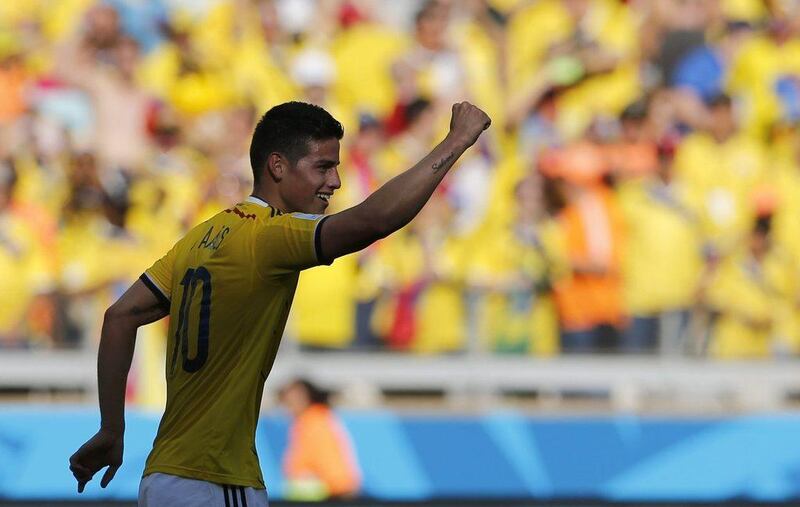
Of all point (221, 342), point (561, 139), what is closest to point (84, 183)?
point (561, 139)

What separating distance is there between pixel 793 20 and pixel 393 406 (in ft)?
14.5

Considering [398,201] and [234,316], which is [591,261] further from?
[398,201]

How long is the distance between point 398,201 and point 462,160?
22.2 ft

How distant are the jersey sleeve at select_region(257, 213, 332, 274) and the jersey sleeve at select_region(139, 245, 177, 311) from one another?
14.3 inches

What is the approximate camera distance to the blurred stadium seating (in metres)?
8.99

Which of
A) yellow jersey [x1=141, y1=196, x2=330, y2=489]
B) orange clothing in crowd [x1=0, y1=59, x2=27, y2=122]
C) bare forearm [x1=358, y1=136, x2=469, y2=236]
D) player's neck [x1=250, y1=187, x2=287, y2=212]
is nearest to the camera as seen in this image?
bare forearm [x1=358, y1=136, x2=469, y2=236]

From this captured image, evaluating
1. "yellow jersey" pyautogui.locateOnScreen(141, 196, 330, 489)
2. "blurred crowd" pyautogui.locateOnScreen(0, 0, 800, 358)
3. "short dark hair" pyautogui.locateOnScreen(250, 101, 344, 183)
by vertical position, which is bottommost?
"yellow jersey" pyautogui.locateOnScreen(141, 196, 330, 489)

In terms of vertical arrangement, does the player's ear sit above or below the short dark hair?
below

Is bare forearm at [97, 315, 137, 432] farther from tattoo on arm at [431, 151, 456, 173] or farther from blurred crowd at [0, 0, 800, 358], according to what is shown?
blurred crowd at [0, 0, 800, 358]

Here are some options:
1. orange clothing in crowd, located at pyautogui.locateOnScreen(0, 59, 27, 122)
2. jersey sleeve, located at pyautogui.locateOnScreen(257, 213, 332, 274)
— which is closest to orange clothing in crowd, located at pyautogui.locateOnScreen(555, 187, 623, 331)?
orange clothing in crowd, located at pyautogui.locateOnScreen(0, 59, 27, 122)

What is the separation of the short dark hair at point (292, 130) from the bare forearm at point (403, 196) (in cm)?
41

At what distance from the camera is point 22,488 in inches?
350

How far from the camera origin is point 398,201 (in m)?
3.13

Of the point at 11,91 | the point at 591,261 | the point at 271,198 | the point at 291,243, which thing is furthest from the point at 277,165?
the point at 11,91
